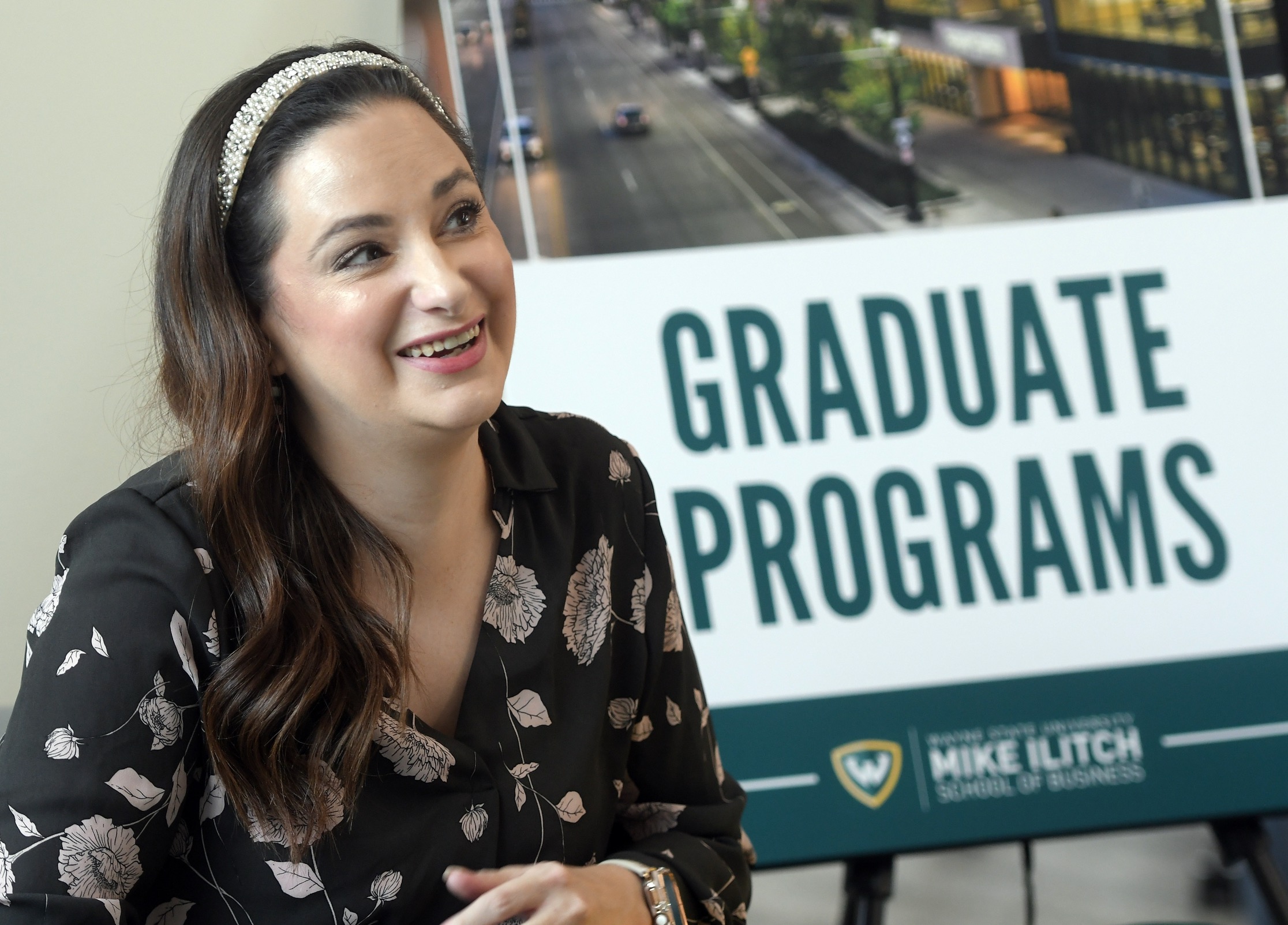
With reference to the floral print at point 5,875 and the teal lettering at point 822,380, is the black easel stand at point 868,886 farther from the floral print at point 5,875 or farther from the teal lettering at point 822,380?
the floral print at point 5,875

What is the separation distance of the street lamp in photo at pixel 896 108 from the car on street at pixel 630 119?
450 millimetres

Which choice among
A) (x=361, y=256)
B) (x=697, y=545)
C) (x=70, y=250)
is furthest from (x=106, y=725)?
(x=697, y=545)

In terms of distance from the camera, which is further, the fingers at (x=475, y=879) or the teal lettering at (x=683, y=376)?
the teal lettering at (x=683, y=376)

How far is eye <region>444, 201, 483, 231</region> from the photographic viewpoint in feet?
3.59

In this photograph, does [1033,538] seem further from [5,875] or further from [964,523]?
[5,875]

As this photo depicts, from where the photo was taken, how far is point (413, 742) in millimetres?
1072

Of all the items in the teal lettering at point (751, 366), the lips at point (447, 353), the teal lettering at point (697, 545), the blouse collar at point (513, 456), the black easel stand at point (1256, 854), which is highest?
the lips at point (447, 353)

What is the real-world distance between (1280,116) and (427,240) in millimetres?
1882

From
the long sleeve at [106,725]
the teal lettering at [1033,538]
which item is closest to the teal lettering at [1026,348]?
the teal lettering at [1033,538]

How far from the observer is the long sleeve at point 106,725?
0.93 meters

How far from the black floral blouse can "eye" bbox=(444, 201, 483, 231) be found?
264 millimetres

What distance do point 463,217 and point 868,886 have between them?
1.58 metres

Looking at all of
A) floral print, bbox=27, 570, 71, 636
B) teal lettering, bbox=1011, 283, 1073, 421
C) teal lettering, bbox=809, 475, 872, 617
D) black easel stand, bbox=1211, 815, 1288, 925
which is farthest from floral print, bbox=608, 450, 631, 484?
black easel stand, bbox=1211, 815, 1288, 925

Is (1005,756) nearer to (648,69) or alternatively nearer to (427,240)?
(648,69)
